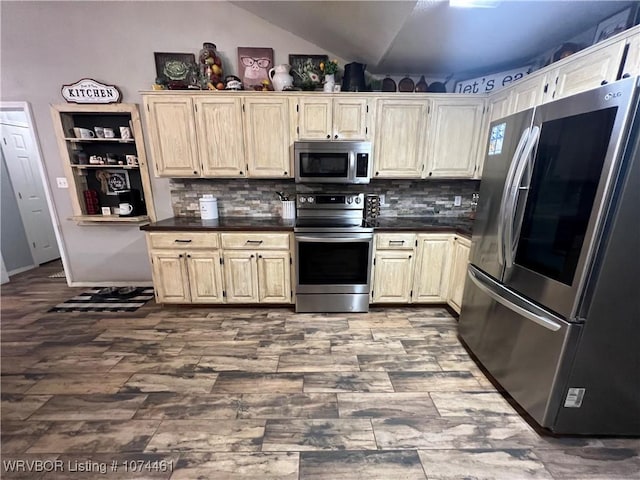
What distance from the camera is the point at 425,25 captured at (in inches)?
76.3

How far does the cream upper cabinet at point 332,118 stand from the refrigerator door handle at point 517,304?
178 centimetres

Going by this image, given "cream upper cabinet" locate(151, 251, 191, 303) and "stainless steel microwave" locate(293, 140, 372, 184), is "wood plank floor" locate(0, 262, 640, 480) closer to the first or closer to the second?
"cream upper cabinet" locate(151, 251, 191, 303)

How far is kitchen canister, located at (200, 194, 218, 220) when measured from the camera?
299 centimetres

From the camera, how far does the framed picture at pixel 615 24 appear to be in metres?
1.66

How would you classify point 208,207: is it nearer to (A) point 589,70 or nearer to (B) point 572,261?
(B) point 572,261

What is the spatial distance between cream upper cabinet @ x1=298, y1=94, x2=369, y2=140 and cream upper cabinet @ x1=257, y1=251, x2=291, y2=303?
1299 mm

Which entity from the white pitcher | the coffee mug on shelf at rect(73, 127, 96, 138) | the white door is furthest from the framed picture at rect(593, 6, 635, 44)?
the white door

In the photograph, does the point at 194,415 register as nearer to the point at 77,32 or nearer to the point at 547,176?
the point at 547,176

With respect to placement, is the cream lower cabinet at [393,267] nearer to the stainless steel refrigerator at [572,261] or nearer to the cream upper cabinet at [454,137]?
the cream upper cabinet at [454,137]

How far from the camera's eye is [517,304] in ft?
5.29

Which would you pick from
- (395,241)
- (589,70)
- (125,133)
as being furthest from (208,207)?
(589,70)

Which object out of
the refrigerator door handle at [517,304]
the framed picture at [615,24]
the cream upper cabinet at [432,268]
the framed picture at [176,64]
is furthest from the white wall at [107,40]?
the refrigerator door handle at [517,304]

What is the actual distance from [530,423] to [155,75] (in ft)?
14.8

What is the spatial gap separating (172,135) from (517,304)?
336 cm
